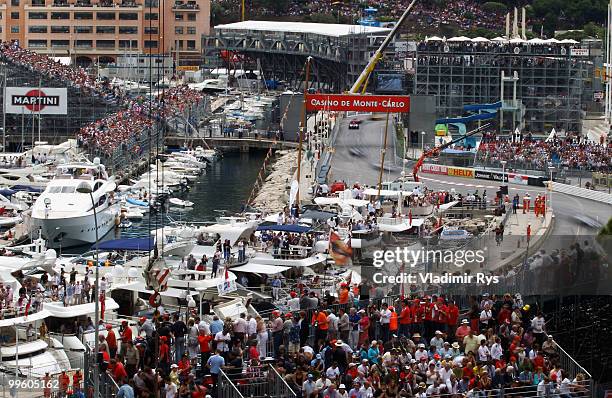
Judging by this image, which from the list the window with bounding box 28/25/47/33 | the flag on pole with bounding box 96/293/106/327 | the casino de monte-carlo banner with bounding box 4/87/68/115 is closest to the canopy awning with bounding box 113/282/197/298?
the flag on pole with bounding box 96/293/106/327

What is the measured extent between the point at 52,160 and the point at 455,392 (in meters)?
53.1

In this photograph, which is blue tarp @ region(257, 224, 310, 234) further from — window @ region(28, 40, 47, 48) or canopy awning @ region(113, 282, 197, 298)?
window @ region(28, 40, 47, 48)

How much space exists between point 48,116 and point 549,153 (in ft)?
106

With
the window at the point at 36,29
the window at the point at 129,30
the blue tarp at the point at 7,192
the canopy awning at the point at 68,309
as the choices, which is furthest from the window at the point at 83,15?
the canopy awning at the point at 68,309

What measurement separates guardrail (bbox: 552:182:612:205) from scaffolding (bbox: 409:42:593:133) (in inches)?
1076

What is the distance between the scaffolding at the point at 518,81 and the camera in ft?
294

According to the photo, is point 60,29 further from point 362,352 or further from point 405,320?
point 362,352

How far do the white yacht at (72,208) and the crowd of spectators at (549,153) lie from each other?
51.6 ft

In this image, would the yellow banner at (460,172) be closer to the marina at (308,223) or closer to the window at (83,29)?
the marina at (308,223)

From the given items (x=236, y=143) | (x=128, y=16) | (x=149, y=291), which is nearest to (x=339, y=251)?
(x=149, y=291)

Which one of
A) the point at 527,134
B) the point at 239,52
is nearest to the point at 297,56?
the point at 239,52

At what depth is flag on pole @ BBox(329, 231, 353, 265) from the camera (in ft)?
138

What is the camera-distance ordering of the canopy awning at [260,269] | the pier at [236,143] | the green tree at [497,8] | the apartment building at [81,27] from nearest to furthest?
the canopy awning at [260,269] < the pier at [236,143] < the apartment building at [81,27] < the green tree at [497,8]

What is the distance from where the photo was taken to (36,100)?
3524 inches
